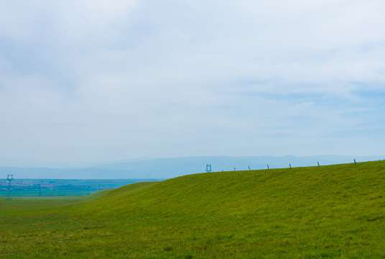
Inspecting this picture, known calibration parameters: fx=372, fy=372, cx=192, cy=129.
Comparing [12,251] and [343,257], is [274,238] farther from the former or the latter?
[12,251]

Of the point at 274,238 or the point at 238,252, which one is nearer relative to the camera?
the point at 238,252

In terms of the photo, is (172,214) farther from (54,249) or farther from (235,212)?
(54,249)

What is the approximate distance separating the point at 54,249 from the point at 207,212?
27.7m

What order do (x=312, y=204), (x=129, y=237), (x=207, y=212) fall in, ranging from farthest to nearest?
(x=207, y=212)
(x=312, y=204)
(x=129, y=237)

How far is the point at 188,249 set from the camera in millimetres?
27000

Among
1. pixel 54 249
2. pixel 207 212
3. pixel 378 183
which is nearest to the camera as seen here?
pixel 54 249

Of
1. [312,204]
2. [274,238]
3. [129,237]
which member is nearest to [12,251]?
[129,237]

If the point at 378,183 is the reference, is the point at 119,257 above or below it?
below

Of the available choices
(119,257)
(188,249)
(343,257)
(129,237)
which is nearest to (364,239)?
(343,257)

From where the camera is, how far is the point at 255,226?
123 feet

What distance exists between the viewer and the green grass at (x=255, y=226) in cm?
2594

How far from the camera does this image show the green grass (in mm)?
25938

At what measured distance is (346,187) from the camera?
5041 centimetres

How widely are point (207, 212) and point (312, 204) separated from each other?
1528cm
